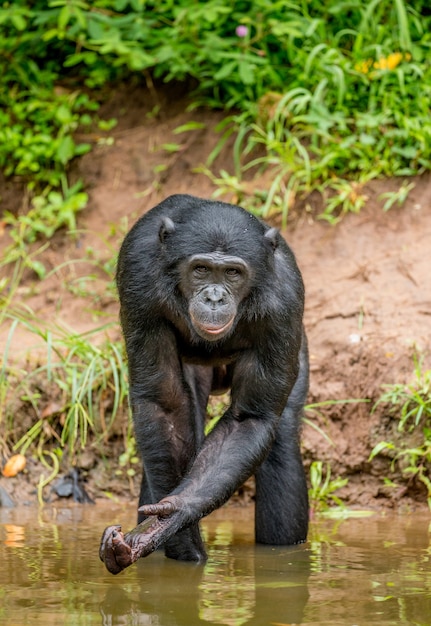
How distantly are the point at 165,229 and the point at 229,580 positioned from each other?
1924 mm

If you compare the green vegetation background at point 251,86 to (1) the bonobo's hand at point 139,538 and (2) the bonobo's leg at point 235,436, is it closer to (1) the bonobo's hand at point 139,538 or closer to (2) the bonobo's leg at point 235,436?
(2) the bonobo's leg at point 235,436

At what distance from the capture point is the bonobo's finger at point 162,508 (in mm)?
5271

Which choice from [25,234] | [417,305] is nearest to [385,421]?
[417,305]

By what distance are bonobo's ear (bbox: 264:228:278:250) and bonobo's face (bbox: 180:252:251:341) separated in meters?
0.28

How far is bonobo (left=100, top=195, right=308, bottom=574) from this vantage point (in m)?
5.87

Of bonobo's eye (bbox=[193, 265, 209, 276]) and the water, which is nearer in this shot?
the water

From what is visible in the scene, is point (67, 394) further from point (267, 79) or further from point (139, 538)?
point (267, 79)

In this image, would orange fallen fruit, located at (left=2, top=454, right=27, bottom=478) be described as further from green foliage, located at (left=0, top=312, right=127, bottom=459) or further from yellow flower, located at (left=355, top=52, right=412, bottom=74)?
yellow flower, located at (left=355, top=52, right=412, bottom=74)

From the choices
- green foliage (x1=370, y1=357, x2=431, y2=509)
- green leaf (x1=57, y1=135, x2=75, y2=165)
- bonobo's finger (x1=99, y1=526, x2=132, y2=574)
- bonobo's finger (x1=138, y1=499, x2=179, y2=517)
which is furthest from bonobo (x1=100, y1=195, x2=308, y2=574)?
green leaf (x1=57, y1=135, x2=75, y2=165)

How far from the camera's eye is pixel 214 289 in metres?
5.81

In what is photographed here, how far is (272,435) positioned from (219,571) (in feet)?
2.63

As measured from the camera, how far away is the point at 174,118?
1172cm

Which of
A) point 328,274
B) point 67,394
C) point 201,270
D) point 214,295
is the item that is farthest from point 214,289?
point 328,274

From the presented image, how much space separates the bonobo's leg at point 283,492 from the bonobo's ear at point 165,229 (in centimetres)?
148
